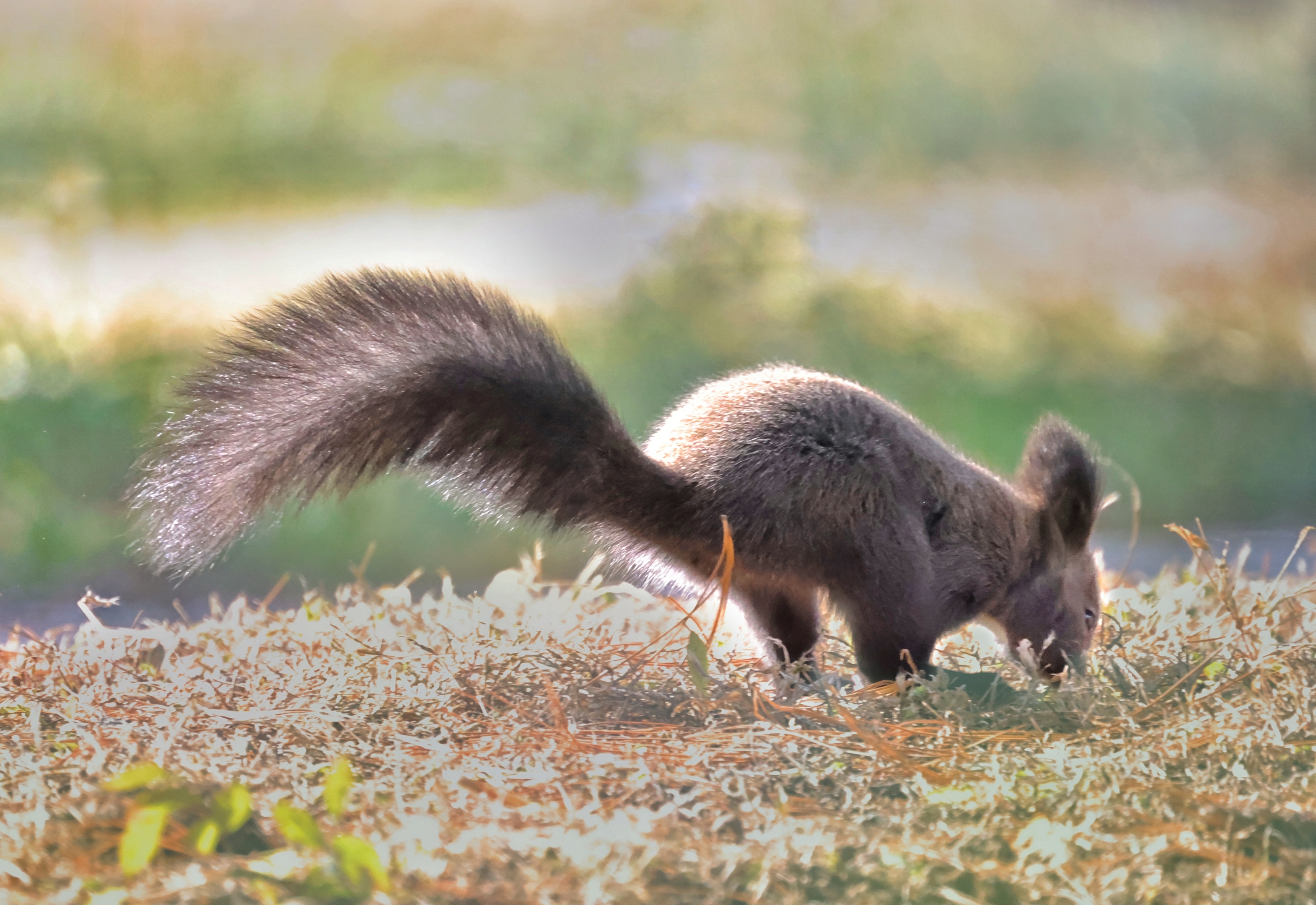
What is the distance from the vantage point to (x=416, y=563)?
319 cm

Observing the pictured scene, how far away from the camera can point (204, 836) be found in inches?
42.4

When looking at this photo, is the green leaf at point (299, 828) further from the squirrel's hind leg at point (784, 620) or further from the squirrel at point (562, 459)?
the squirrel's hind leg at point (784, 620)

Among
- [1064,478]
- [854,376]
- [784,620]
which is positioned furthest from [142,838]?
[854,376]

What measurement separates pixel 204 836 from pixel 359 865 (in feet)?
0.53

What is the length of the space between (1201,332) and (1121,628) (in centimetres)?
158

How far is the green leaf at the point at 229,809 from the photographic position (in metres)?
1.09

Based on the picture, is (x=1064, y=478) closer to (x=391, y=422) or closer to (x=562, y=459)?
(x=562, y=459)

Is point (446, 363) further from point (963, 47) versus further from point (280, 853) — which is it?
point (963, 47)

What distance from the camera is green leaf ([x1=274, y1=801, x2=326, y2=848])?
1068 mm

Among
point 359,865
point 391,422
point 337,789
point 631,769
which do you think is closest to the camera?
point 359,865

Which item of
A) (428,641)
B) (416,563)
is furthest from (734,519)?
(416,563)

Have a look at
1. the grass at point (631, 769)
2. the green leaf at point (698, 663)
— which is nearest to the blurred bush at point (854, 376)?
the grass at point (631, 769)

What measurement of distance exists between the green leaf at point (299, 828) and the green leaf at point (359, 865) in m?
0.03

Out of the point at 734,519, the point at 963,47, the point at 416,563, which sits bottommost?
the point at 416,563
